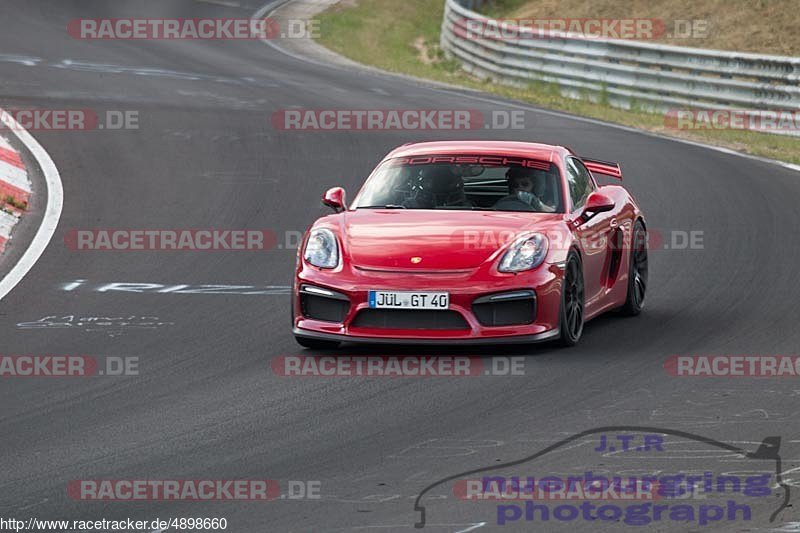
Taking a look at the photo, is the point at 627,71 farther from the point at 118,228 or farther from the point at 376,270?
the point at 376,270

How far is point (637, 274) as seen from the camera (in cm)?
1149

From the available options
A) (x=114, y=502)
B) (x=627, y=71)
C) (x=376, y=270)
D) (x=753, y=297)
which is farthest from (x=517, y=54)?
(x=114, y=502)

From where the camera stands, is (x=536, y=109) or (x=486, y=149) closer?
(x=486, y=149)

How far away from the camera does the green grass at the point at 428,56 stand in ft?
72.1

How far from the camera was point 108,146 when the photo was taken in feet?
63.2

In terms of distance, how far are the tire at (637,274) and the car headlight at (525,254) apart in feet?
5.19

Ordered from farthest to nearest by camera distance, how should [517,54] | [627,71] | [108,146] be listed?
[517,54] → [627,71] → [108,146]

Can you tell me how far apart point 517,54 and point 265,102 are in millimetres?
6663

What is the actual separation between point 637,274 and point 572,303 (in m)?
1.68

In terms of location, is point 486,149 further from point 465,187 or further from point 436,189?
point 436,189

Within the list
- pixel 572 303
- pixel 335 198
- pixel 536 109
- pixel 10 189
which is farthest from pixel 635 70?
pixel 572 303

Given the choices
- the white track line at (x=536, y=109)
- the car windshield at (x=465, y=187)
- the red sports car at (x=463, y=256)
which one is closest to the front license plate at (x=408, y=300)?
the red sports car at (x=463, y=256)

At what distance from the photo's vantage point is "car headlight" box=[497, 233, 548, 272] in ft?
31.7

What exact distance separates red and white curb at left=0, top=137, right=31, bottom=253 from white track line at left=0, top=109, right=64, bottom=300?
0.22 m
